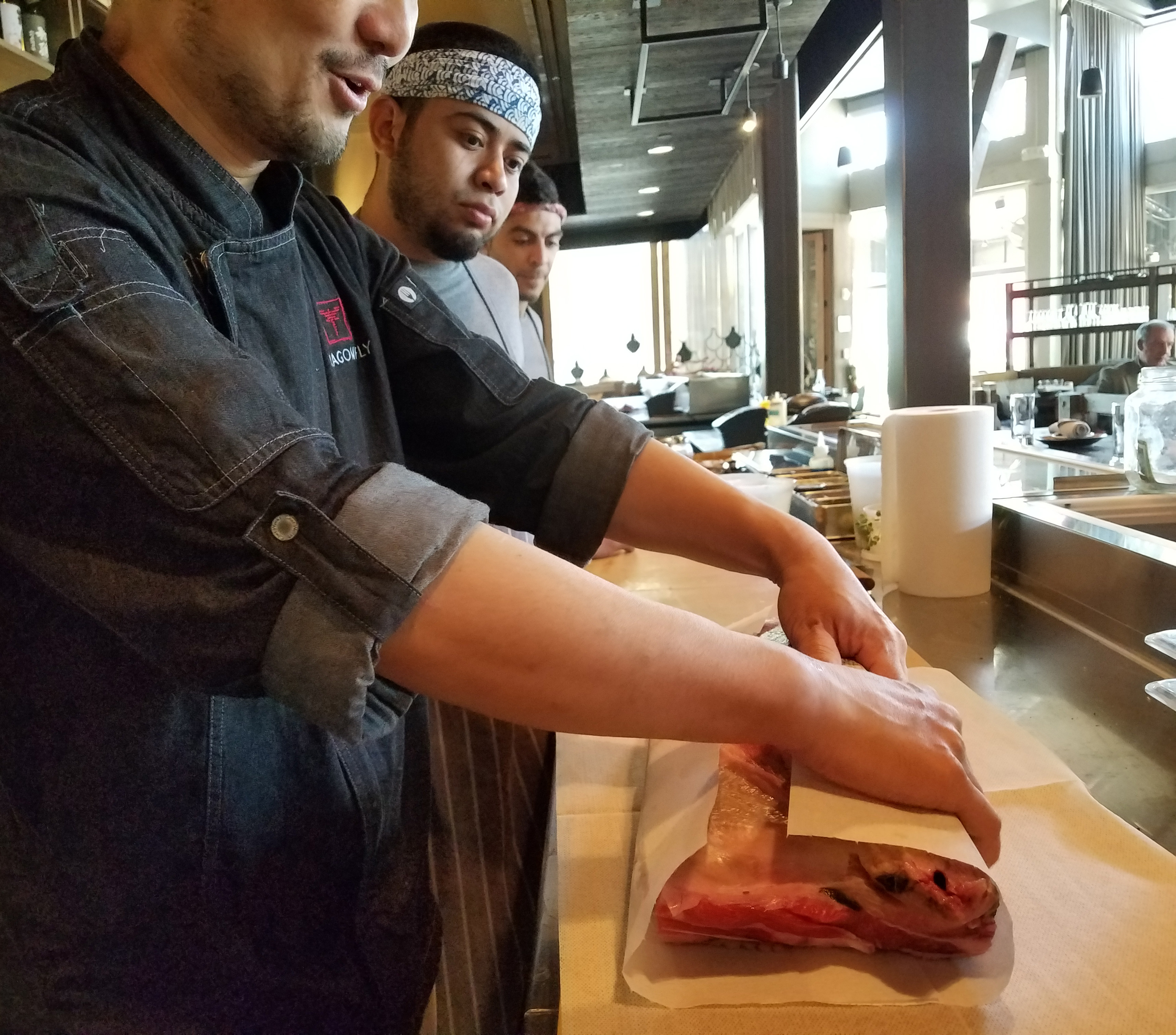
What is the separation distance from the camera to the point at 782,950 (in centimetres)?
58

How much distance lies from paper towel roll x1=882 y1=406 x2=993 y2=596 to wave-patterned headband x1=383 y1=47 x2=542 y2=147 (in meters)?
1.28

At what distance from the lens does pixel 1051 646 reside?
42.4 inches

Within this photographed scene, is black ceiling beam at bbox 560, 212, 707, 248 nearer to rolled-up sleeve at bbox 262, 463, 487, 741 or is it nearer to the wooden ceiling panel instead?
the wooden ceiling panel

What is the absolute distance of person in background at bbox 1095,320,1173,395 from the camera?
159 inches

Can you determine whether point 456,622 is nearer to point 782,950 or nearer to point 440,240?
point 782,950

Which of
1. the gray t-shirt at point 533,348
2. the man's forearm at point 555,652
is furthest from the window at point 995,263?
the man's forearm at point 555,652

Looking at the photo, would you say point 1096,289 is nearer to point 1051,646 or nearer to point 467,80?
point 467,80

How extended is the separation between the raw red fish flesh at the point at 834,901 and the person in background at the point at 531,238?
245 cm

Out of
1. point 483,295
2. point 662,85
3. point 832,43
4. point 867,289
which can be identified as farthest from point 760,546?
point 867,289

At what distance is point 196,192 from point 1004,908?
844 millimetres

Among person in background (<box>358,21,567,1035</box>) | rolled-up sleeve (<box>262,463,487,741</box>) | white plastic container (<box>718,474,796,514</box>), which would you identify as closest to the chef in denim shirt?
rolled-up sleeve (<box>262,463,487,741</box>)

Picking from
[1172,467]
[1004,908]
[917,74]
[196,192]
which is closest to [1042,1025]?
[1004,908]

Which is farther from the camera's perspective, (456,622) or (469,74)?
(469,74)

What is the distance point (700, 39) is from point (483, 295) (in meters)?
1.42
